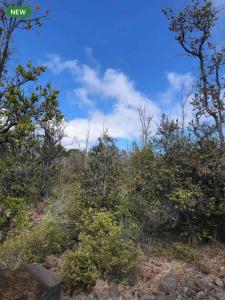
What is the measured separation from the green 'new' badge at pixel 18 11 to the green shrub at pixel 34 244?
556 centimetres

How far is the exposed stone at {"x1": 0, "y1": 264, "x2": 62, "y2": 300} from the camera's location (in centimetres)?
686

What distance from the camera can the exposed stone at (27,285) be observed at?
22.5ft

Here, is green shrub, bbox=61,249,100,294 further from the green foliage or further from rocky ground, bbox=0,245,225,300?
the green foliage

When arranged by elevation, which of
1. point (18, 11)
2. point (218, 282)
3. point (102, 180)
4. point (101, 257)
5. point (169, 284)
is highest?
point (18, 11)

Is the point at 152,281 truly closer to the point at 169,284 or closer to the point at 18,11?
the point at 169,284

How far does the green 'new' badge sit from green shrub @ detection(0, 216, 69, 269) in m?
5.56

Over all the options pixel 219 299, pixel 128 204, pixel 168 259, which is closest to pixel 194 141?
pixel 128 204

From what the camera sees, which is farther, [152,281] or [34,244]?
[34,244]

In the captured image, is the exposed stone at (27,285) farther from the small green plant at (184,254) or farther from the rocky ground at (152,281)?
the small green plant at (184,254)

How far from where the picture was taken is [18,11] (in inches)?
285

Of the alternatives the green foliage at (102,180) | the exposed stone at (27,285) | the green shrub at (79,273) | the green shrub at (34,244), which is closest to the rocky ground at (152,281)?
the exposed stone at (27,285)

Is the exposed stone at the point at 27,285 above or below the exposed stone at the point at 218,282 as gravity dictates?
below

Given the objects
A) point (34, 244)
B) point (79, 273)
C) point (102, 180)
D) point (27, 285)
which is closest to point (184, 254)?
point (79, 273)

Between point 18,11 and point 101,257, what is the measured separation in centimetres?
614
